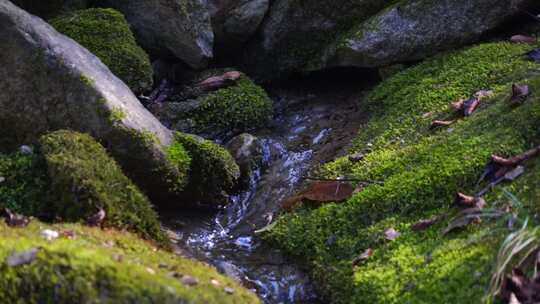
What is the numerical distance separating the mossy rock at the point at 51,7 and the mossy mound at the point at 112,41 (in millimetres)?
255

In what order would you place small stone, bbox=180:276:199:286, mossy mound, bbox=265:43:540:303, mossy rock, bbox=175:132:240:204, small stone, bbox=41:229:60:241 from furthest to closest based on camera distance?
mossy rock, bbox=175:132:240:204, mossy mound, bbox=265:43:540:303, small stone, bbox=41:229:60:241, small stone, bbox=180:276:199:286

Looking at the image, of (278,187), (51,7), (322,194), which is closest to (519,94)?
(322,194)

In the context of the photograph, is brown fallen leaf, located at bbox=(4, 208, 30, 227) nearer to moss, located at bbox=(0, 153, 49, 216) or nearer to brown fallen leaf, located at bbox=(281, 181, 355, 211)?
moss, located at bbox=(0, 153, 49, 216)

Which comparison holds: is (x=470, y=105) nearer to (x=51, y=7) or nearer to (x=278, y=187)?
(x=278, y=187)

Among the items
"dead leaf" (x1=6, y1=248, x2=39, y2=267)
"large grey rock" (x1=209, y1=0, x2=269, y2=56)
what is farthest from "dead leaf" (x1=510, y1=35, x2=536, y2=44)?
"dead leaf" (x1=6, y1=248, x2=39, y2=267)

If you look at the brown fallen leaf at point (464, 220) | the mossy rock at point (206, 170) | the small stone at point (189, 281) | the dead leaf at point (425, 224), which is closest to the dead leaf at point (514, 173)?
the brown fallen leaf at point (464, 220)

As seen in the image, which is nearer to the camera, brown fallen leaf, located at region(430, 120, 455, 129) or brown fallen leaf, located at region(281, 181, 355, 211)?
brown fallen leaf, located at region(281, 181, 355, 211)

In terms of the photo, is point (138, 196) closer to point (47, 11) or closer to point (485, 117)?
point (485, 117)

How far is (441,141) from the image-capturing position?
5250mm

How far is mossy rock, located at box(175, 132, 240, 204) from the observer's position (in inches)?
233

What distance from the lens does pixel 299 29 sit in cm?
784

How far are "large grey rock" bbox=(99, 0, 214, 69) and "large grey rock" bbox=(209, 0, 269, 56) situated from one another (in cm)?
29

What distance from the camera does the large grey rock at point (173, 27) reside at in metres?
7.44

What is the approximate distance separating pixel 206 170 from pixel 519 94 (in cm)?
266
